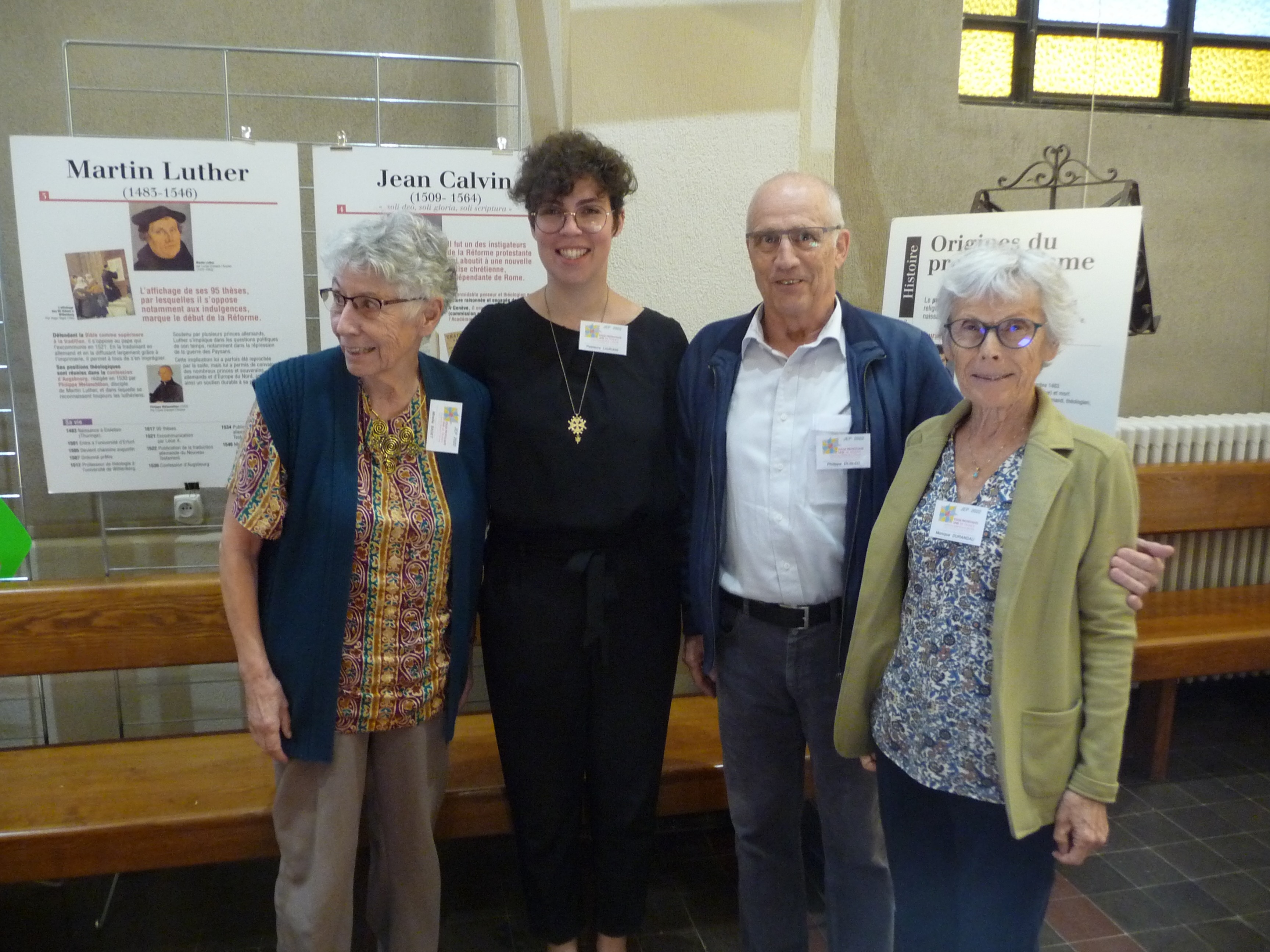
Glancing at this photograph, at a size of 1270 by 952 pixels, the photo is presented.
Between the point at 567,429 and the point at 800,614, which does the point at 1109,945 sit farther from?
the point at 567,429

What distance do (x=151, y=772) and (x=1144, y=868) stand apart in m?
2.90

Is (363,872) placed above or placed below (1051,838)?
→ below

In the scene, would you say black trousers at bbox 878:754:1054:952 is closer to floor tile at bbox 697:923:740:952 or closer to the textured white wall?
floor tile at bbox 697:923:740:952

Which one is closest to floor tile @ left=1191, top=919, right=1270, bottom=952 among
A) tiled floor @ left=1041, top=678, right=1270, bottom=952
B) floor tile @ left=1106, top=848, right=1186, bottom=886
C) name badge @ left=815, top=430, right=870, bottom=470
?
tiled floor @ left=1041, top=678, right=1270, bottom=952

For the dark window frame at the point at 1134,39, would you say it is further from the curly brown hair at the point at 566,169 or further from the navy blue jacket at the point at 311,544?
the navy blue jacket at the point at 311,544

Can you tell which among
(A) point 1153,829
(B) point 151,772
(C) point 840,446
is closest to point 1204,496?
(A) point 1153,829

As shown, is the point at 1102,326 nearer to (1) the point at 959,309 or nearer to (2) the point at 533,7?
(1) the point at 959,309

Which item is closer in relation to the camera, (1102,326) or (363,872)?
(1102,326)

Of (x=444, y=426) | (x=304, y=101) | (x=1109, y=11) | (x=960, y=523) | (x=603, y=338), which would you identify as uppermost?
(x=1109, y=11)

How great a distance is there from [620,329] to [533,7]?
5.35ft

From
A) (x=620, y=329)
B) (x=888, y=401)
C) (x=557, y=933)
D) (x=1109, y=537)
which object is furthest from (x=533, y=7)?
(x=557, y=933)

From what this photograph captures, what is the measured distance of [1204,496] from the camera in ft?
12.4

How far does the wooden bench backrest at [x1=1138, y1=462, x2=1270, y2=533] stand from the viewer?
3729 mm

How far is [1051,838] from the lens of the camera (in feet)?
4.79
